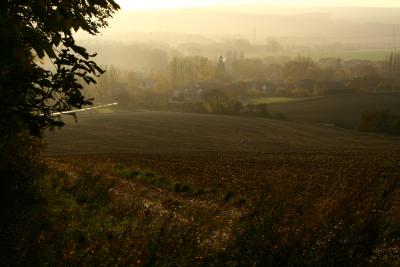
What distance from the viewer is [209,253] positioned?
217 inches

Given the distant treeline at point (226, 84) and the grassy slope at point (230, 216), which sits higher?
the grassy slope at point (230, 216)

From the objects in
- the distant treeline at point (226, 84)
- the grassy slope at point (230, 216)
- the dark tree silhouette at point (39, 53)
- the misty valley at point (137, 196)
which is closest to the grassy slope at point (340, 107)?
the distant treeline at point (226, 84)

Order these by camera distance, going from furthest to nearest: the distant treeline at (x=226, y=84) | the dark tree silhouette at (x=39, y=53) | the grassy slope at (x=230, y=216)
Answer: the distant treeline at (x=226, y=84) < the grassy slope at (x=230, y=216) < the dark tree silhouette at (x=39, y=53)

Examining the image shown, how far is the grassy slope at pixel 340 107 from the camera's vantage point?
251 ft

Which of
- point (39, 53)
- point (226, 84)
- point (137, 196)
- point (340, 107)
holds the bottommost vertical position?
point (340, 107)

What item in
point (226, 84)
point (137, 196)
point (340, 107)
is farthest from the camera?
point (226, 84)

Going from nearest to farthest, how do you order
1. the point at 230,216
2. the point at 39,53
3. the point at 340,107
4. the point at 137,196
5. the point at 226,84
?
1. the point at 39,53
2. the point at 230,216
3. the point at 137,196
4. the point at 340,107
5. the point at 226,84

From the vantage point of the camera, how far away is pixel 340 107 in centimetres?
8700

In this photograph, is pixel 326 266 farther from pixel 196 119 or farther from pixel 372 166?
pixel 196 119

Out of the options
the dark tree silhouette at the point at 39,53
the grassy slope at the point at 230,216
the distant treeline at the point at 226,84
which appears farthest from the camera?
the distant treeline at the point at 226,84

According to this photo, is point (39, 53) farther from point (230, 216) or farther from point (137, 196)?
point (137, 196)

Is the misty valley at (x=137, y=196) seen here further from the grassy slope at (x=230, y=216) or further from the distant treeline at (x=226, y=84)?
the distant treeline at (x=226, y=84)

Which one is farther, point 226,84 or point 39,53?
point 226,84

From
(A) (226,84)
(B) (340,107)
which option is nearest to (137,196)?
(B) (340,107)
